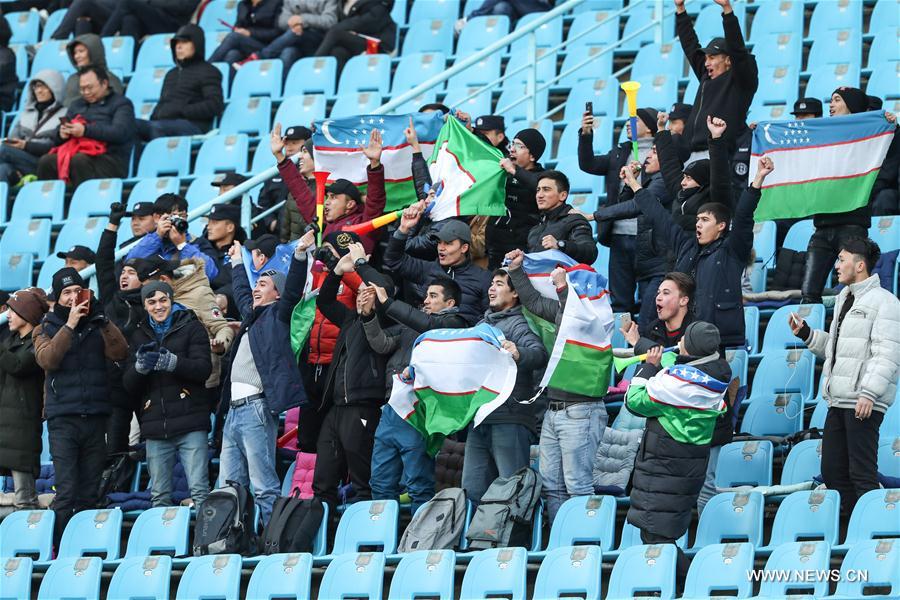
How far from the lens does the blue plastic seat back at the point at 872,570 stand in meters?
9.11

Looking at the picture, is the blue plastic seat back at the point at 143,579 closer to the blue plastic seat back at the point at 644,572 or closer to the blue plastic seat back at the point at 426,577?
the blue plastic seat back at the point at 426,577

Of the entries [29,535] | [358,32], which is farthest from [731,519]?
[358,32]

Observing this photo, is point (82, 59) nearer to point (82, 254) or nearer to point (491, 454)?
point (82, 254)

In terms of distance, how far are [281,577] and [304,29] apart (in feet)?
25.3

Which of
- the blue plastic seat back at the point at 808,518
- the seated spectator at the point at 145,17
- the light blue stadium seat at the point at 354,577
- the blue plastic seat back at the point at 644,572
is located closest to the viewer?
the blue plastic seat back at the point at 644,572

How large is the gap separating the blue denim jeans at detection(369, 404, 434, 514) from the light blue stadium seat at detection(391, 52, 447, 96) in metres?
5.34

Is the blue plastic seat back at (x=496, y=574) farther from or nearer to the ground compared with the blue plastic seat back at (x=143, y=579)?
farther from the ground

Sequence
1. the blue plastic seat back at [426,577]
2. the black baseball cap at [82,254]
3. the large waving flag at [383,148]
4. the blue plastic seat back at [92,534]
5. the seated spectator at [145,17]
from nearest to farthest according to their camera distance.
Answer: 1. the blue plastic seat back at [426,577]
2. the blue plastic seat back at [92,534]
3. the large waving flag at [383,148]
4. the black baseball cap at [82,254]
5. the seated spectator at [145,17]

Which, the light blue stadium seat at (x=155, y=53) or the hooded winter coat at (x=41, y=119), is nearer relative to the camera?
the hooded winter coat at (x=41, y=119)

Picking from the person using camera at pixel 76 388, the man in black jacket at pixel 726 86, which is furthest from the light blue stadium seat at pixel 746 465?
the person using camera at pixel 76 388

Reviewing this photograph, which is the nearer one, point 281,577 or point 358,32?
point 281,577

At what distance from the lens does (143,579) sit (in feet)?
35.6

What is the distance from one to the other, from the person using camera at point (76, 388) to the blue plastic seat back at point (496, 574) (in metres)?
2.94

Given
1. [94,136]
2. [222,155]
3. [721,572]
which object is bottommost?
[721,572]
